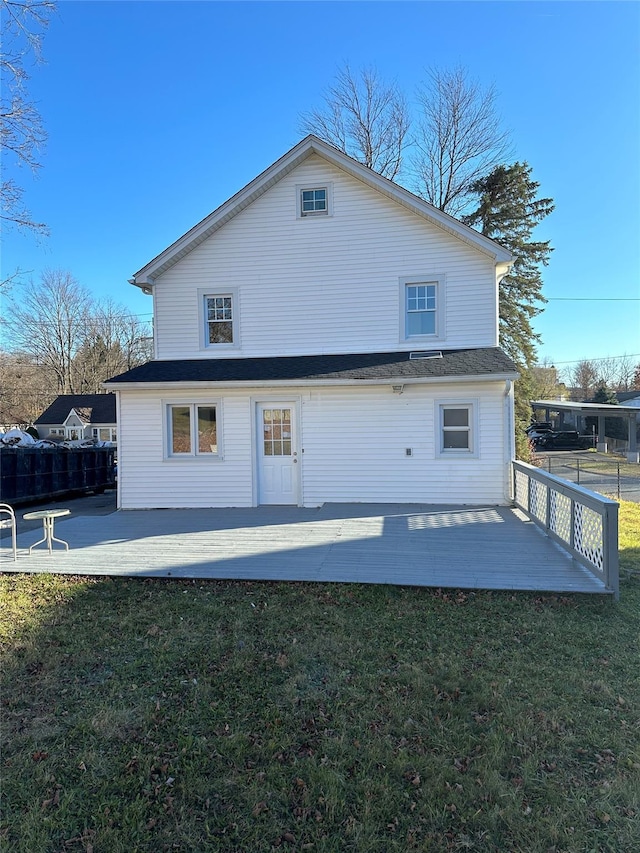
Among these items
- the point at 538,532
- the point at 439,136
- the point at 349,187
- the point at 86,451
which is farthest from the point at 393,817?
the point at 439,136

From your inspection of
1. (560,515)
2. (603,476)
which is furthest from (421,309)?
(603,476)

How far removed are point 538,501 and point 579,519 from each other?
2.09m

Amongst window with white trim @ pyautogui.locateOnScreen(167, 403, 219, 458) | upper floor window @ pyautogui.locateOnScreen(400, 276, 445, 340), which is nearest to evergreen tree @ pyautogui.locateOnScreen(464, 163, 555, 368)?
upper floor window @ pyautogui.locateOnScreen(400, 276, 445, 340)

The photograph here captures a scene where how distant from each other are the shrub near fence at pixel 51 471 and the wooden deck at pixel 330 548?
15.0 feet

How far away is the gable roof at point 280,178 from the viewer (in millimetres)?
9906

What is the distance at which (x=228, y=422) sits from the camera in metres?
10.2

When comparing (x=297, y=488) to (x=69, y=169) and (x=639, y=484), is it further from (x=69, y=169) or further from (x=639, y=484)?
(x=639, y=484)

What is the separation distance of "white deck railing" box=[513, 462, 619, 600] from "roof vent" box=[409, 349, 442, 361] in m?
3.10

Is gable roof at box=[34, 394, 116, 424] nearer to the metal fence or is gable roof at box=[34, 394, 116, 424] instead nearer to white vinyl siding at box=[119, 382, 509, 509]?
white vinyl siding at box=[119, 382, 509, 509]

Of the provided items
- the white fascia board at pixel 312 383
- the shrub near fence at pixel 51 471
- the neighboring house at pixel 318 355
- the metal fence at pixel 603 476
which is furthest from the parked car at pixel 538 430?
the shrub near fence at pixel 51 471

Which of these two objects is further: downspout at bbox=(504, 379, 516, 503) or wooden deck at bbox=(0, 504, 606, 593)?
downspout at bbox=(504, 379, 516, 503)

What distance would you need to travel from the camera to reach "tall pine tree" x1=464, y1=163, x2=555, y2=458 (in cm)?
2075

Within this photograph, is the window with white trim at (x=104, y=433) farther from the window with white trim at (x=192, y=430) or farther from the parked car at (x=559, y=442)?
the parked car at (x=559, y=442)

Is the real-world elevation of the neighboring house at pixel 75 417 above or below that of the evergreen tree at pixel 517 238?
below
